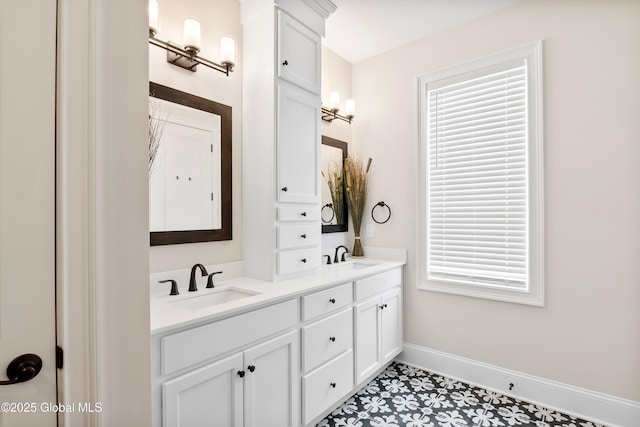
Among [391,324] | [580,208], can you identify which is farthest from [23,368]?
[580,208]

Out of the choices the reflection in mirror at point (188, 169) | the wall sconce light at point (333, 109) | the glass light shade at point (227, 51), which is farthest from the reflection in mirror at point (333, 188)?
the glass light shade at point (227, 51)

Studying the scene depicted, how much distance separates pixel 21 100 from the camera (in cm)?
78

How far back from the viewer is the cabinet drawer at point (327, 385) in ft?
5.70

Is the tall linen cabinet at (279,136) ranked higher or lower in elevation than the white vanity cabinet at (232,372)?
higher

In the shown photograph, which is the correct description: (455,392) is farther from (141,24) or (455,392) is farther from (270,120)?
(141,24)

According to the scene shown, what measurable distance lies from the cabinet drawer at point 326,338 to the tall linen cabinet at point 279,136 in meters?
0.38

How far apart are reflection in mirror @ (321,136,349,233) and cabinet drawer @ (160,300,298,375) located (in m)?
1.21

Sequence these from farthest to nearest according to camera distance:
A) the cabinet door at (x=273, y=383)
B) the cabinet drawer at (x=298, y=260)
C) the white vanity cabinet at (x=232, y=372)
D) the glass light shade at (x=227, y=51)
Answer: the cabinet drawer at (x=298, y=260), the glass light shade at (x=227, y=51), the cabinet door at (x=273, y=383), the white vanity cabinet at (x=232, y=372)

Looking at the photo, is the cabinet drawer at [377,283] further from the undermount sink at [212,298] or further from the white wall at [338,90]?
the undermount sink at [212,298]

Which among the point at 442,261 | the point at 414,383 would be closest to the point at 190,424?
the point at 414,383

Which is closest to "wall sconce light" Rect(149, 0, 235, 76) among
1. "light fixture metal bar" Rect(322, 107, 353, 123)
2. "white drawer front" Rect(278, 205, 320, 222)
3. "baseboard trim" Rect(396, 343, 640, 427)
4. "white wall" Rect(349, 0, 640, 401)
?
"white drawer front" Rect(278, 205, 320, 222)

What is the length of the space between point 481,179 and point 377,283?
1112 mm

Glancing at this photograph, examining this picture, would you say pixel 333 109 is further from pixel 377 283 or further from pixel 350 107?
pixel 377 283

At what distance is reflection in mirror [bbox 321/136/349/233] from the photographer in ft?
9.04
